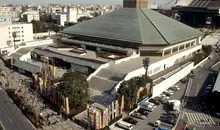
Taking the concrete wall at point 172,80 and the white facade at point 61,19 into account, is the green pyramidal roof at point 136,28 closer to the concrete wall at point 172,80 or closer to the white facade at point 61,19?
the concrete wall at point 172,80

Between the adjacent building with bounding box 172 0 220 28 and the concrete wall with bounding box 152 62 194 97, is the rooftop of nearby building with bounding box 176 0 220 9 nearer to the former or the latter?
the adjacent building with bounding box 172 0 220 28

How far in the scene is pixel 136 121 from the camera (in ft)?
90.6

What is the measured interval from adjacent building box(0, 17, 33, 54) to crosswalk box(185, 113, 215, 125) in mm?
48753

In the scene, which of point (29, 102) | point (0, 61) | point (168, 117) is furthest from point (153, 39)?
point (0, 61)

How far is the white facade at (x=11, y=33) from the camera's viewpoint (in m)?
64.1

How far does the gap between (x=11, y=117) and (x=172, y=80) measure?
25.8 m

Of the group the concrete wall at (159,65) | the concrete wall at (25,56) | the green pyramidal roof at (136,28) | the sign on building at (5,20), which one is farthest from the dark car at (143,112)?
the sign on building at (5,20)

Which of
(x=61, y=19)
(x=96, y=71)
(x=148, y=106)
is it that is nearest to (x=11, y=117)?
(x=96, y=71)

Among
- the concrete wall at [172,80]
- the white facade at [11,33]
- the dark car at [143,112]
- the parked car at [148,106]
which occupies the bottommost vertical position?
the dark car at [143,112]


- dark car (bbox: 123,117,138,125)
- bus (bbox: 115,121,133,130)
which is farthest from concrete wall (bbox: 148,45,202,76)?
bus (bbox: 115,121,133,130)

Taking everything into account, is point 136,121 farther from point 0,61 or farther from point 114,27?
point 0,61

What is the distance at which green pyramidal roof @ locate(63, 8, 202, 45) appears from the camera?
46.6m

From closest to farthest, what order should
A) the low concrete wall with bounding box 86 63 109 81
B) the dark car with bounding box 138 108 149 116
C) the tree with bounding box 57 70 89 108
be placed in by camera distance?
the tree with bounding box 57 70 89 108 < the dark car with bounding box 138 108 149 116 < the low concrete wall with bounding box 86 63 109 81

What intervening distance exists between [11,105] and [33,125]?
6856 mm
